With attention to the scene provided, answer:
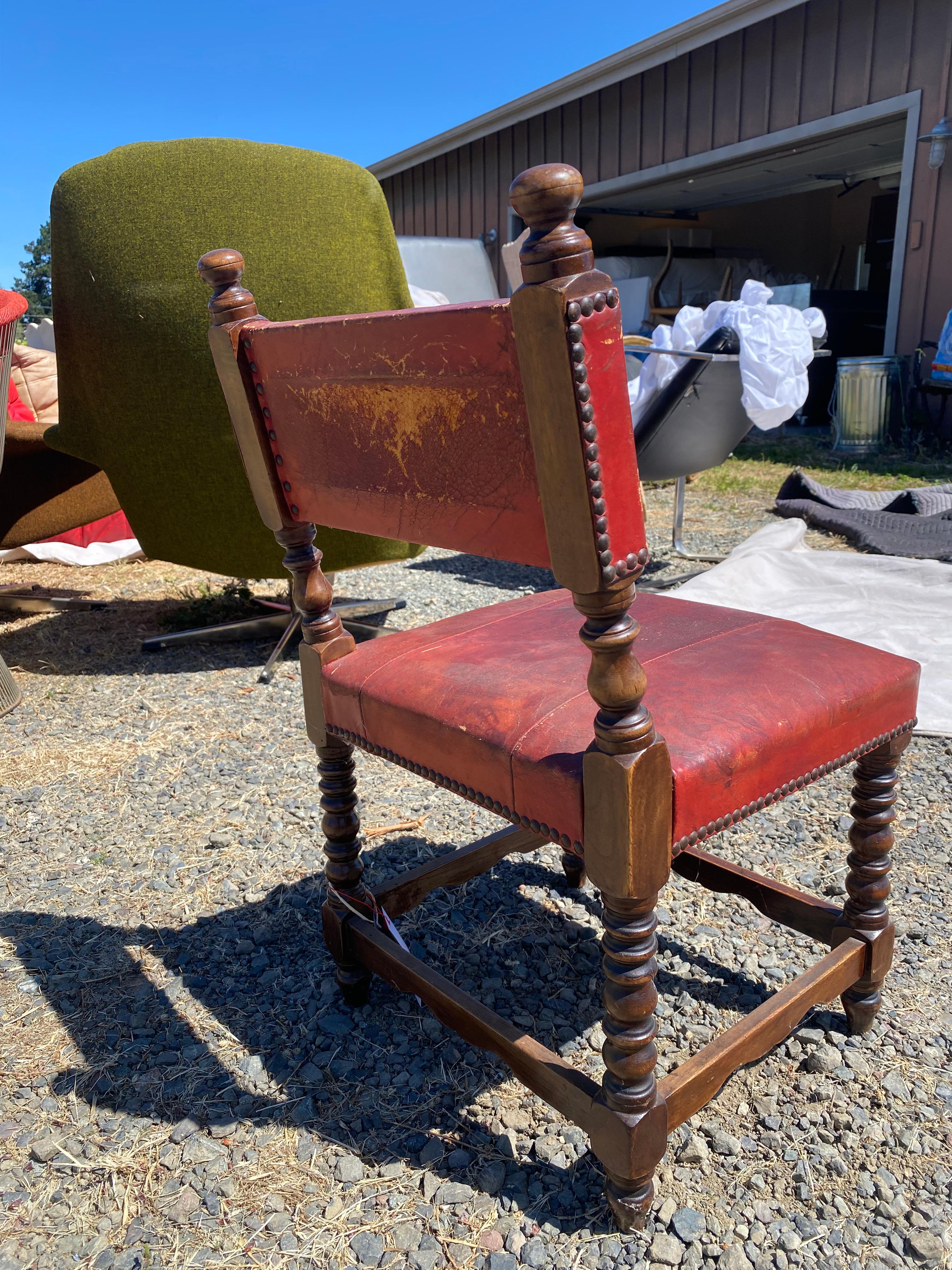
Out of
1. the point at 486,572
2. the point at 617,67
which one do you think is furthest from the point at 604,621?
A: the point at 617,67

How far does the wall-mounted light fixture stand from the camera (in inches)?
231

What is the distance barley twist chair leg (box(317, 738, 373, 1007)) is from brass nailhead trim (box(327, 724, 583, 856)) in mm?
86

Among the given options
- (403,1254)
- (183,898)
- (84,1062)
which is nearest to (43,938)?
(183,898)

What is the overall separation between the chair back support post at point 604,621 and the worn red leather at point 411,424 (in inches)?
1.9

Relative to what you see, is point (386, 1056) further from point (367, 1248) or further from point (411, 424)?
point (411, 424)

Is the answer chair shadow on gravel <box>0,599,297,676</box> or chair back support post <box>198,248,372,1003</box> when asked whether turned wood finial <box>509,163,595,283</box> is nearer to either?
chair back support post <box>198,248,372,1003</box>

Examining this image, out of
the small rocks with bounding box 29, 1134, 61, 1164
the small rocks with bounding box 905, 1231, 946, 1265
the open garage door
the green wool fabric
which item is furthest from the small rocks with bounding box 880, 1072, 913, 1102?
the open garage door

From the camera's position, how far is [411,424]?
961 mm

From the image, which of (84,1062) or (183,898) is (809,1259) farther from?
(183,898)

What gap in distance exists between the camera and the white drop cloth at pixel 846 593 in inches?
113

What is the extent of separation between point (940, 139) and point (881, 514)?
3292mm

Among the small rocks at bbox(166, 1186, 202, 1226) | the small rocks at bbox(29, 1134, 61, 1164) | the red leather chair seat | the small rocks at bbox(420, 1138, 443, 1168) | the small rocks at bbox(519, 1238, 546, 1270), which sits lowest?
the small rocks at bbox(420, 1138, 443, 1168)

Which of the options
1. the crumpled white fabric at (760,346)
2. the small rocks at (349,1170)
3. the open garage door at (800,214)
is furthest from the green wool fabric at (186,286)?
the open garage door at (800,214)

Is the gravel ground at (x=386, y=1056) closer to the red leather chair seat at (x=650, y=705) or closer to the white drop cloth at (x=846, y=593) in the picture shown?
the red leather chair seat at (x=650, y=705)
